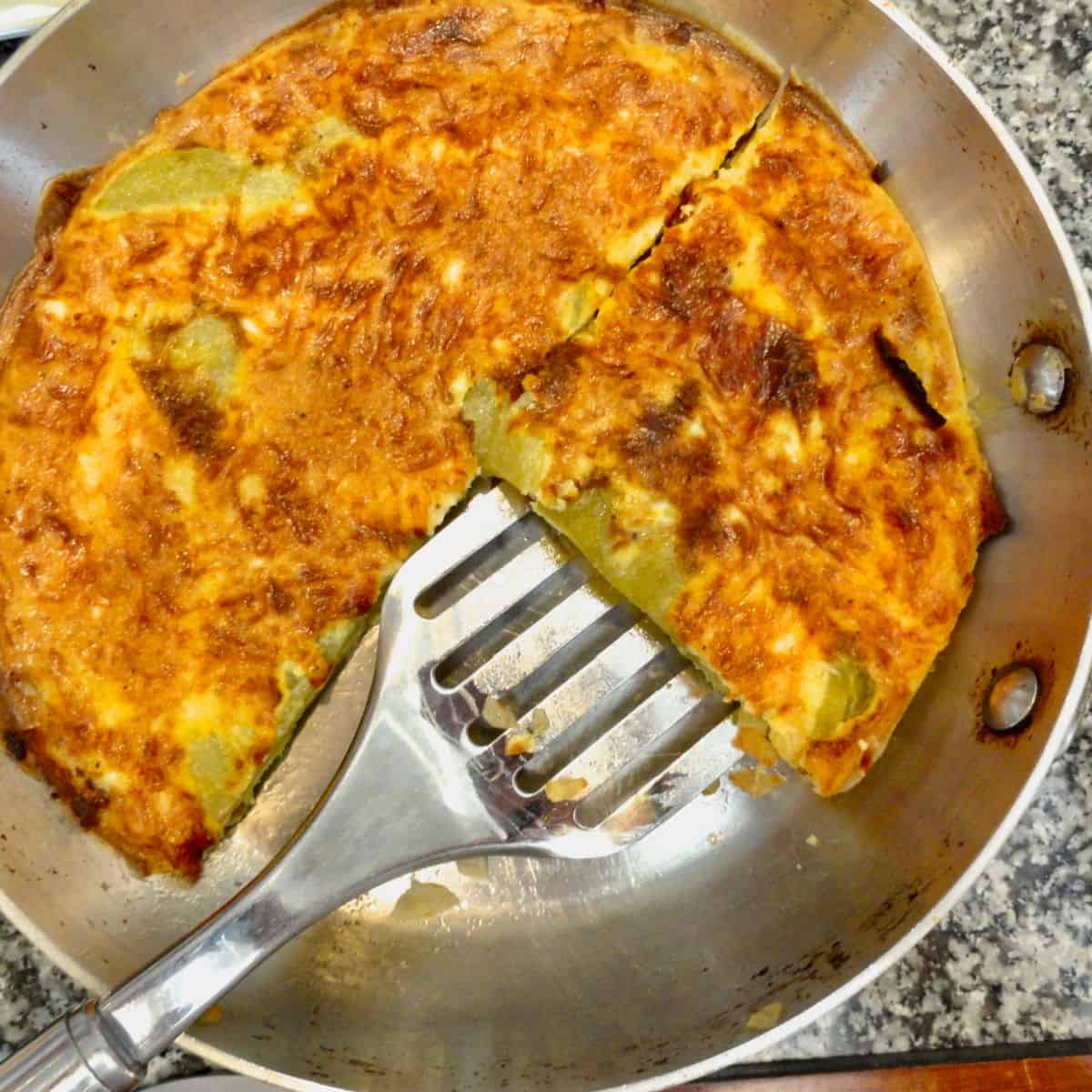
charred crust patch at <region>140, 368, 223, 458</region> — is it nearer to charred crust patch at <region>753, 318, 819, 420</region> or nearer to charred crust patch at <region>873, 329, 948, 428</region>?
charred crust patch at <region>753, 318, 819, 420</region>

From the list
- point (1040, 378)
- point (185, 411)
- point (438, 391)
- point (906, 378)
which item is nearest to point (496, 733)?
point (438, 391)

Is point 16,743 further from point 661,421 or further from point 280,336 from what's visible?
point 661,421

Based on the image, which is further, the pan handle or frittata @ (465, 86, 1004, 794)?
frittata @ (465, 86, 1004, 794)

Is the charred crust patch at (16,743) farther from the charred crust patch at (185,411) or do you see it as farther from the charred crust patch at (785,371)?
the charred crust patch at (785,371)

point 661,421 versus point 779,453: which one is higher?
point 661,421

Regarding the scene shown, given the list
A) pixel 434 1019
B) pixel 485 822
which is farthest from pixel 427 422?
pixel 434 1019

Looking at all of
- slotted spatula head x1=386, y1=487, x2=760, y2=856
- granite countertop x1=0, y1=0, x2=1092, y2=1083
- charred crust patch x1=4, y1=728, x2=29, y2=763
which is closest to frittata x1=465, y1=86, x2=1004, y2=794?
slotted spatula head x1=386, y1=487, x2=760, y2=856

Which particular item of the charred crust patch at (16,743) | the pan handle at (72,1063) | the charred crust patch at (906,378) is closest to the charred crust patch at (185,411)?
the charred crust patch at (16,743)
